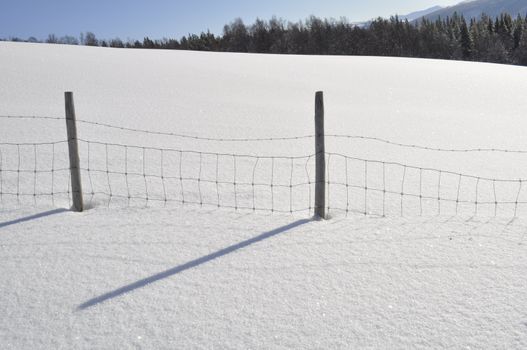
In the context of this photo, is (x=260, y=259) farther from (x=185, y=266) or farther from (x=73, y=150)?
(x=73, y=150)

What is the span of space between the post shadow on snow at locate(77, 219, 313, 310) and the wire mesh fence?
0.55 meters

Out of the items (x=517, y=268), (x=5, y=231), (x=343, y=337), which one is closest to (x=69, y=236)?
(x=5, y=231)

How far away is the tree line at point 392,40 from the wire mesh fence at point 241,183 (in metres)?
56.2

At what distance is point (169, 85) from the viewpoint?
11.1 m

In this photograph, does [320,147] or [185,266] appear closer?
[185,266]

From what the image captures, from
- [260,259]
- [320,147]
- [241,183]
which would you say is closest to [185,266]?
[260,259]

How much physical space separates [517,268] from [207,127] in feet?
18.2

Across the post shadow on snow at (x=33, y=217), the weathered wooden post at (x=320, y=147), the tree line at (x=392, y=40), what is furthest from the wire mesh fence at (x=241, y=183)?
the tree line at (x=392, y=40)

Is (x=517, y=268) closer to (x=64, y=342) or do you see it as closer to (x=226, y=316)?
(x=226, y=316)

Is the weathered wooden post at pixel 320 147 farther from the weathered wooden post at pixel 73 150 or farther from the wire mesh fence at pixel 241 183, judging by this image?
→ the weathered wooden post at pixel 73 150

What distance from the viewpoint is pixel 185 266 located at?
10.6 feet

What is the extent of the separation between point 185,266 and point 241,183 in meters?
2.03

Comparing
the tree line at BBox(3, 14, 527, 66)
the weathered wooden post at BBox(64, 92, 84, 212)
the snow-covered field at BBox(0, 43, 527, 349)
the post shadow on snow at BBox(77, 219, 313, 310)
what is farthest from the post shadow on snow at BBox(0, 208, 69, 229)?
the tree line at BBox(3, 14, 527, 66)

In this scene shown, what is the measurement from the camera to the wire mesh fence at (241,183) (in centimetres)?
450
